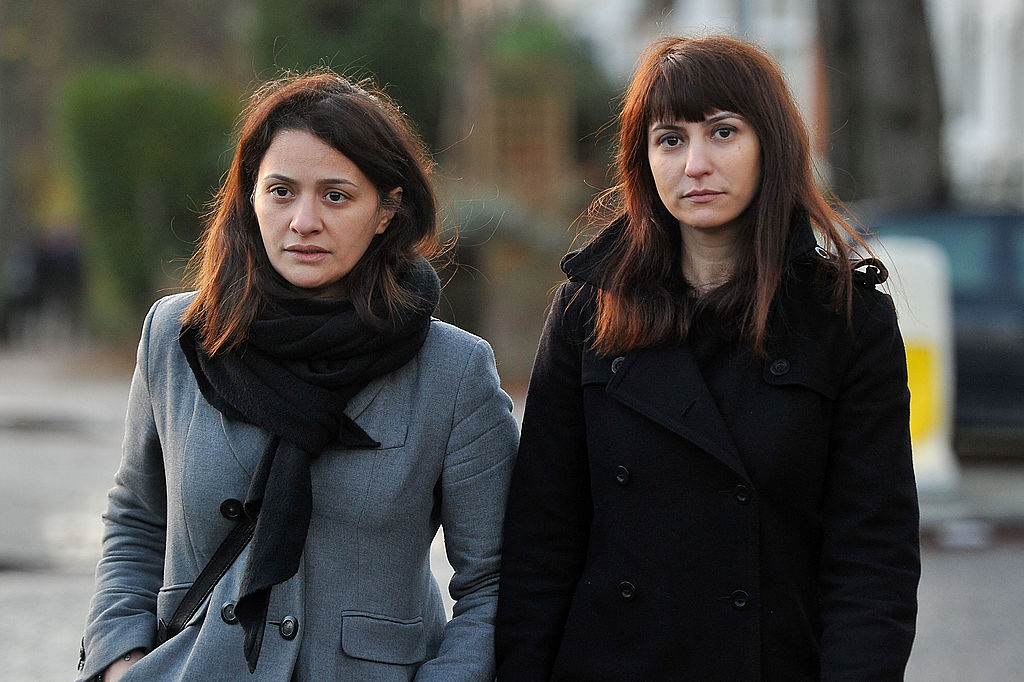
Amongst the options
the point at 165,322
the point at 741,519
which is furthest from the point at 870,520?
the point at 165,322

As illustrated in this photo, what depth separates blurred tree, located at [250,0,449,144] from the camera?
1734cm

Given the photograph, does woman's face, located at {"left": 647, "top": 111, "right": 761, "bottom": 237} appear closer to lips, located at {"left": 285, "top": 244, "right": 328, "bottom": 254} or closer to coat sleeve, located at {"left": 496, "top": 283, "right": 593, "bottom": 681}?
coat sleeve, located at {"left": 496, "top": 283, "right": 593, "bottom": 681}

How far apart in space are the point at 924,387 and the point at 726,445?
6.53m

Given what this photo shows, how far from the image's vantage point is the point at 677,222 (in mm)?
2926

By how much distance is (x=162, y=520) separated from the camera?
296 centimetres

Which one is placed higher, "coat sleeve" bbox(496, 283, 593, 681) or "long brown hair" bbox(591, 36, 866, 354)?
"long brown hair" bbox(591, 36, 866, 354)

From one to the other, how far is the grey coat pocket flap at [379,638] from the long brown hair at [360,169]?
0.58 m

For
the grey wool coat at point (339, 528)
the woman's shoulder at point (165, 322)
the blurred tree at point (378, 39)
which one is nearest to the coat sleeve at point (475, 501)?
the grey wool coat at point (339, 528)

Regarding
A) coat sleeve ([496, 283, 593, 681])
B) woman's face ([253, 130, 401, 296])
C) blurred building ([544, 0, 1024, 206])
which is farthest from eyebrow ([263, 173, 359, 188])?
blurred building ([544, 0, 1024, 206])

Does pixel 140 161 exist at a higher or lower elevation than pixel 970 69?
lower

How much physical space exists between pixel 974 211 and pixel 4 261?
1733 cm

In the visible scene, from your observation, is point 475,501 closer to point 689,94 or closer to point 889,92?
point 689,94

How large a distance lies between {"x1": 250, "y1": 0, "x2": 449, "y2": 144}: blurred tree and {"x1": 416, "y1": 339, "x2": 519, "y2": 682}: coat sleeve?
1461 centimetres

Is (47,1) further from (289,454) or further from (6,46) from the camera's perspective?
(289,454)
